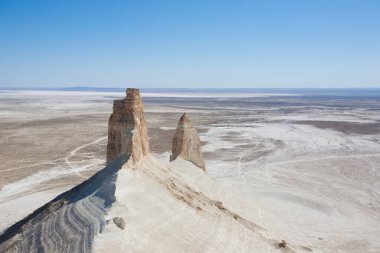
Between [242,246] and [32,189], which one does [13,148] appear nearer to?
[32,189]

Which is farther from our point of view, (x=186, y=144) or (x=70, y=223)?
(x=186, y=144)

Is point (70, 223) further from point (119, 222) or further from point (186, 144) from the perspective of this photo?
point (186, 144)

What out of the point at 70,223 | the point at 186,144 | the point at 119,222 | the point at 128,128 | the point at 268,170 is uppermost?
the point at 128,128

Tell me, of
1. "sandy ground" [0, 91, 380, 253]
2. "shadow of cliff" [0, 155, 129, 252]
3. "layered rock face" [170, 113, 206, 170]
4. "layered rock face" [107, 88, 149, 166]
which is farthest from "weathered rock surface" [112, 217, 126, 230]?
"layered rock face" [170, 113, 206, 170]

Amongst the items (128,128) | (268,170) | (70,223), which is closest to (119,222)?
(70,223)

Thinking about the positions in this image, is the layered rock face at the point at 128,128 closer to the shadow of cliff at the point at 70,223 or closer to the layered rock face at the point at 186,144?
the shadow of cliff at the point at 70,223

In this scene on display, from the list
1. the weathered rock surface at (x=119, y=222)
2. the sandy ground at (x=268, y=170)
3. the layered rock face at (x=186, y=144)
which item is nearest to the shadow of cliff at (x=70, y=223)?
the weathered rock surface at (x=119, y=222)
